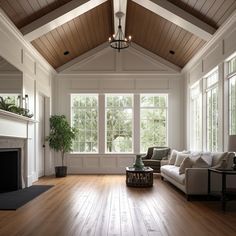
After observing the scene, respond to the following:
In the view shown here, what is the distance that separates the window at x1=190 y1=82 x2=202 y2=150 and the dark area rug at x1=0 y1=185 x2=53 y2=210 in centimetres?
418

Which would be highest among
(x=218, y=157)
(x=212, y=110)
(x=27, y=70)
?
(x=27, y=70)

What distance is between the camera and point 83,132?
10320 mm

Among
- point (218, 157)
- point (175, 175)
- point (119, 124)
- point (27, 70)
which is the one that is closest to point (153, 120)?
point (119, 124)

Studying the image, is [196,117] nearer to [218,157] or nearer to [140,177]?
[140,177]

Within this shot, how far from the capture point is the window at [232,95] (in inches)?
244

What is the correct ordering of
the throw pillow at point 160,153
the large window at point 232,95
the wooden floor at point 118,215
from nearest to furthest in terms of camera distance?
the wooden floor at point 118,215 → the large window at point 232,95 → the throw pillow at point 160,153

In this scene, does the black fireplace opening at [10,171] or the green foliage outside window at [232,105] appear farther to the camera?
the black fireplace opening at [10,171]

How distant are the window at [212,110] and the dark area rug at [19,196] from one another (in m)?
3.80

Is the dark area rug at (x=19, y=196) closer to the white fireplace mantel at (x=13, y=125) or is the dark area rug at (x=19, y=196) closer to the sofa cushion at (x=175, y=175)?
the white fireplace mantel at (x=13, y=125)

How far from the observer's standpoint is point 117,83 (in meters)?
10.3

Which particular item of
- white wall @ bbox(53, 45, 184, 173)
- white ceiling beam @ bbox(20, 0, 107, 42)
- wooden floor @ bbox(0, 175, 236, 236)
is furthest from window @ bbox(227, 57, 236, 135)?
white wall @ bbox(53, 45, 184, 173)

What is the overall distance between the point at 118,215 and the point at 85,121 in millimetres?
6051

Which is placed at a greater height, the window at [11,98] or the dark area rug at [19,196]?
the window at [11,98]

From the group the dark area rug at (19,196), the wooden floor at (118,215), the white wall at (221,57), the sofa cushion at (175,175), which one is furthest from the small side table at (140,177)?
the dark area rug at (19,196)
